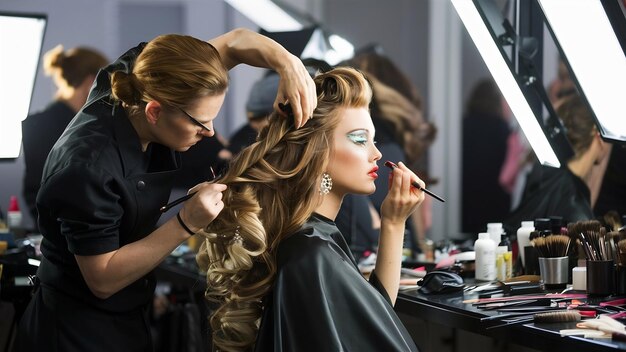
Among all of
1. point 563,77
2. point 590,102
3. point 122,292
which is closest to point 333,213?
point 122,292

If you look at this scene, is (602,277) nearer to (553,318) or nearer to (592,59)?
(553,318)

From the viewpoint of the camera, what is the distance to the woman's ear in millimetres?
1951

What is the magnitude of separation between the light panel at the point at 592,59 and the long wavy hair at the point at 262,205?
510 mm

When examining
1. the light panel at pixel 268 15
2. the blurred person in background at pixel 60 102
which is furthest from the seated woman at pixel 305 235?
the light panel at pixel 268 15

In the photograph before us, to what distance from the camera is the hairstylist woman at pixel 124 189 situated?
188cm

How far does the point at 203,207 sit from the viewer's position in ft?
6.13

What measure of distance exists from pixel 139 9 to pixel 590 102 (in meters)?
3.84

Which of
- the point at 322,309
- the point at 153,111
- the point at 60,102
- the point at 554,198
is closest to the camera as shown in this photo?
the point at 322,309

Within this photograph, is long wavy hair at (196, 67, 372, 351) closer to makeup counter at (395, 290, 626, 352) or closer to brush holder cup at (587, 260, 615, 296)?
makeup counter at (395, 290, 626, 352)

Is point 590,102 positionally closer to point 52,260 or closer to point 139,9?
point 52,260

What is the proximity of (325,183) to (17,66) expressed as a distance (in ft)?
4.34

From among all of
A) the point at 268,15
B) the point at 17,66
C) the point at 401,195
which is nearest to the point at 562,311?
the point at 401,195

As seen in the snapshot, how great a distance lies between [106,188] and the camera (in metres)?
1.90

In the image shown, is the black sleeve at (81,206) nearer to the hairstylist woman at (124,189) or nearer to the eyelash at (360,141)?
the hairstylist woman at (124,189)
